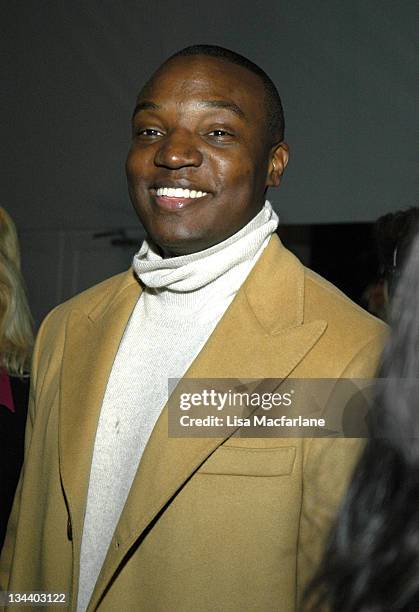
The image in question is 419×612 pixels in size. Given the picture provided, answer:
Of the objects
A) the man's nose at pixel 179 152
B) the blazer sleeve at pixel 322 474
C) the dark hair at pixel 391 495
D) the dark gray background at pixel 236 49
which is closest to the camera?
the dark hair at pixel 391 495

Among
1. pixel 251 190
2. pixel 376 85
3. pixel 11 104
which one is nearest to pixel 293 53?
pixel 376 85

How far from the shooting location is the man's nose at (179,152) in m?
1.26

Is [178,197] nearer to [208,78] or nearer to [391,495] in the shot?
[208,78]

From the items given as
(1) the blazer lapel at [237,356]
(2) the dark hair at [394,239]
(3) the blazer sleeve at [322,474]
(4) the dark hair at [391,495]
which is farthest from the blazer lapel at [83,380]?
(4) the dark hair at [391,495]

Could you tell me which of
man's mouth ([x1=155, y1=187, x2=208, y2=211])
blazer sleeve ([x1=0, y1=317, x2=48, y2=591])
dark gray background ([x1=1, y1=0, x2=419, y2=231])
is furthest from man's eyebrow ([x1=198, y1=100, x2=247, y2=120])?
dark gray background ([x1=1, y1=0, x2=419, y2=231])

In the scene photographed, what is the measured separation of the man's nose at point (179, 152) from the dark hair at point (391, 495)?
62 centimetres

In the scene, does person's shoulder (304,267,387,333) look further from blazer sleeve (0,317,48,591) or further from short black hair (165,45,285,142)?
blazer sleeve (0,317,48,591)

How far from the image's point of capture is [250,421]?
1.20m

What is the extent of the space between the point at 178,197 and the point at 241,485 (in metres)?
0.41

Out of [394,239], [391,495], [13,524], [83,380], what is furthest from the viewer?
[394,239]

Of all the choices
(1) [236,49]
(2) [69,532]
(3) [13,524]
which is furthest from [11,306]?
(1) [236,49]

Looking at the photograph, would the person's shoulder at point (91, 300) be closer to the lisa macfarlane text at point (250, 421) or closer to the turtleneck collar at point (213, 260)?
the turtleneck collar at point (213, 260)

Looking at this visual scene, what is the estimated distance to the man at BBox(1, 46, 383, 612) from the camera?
118 cm

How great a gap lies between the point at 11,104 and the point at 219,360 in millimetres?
2075
